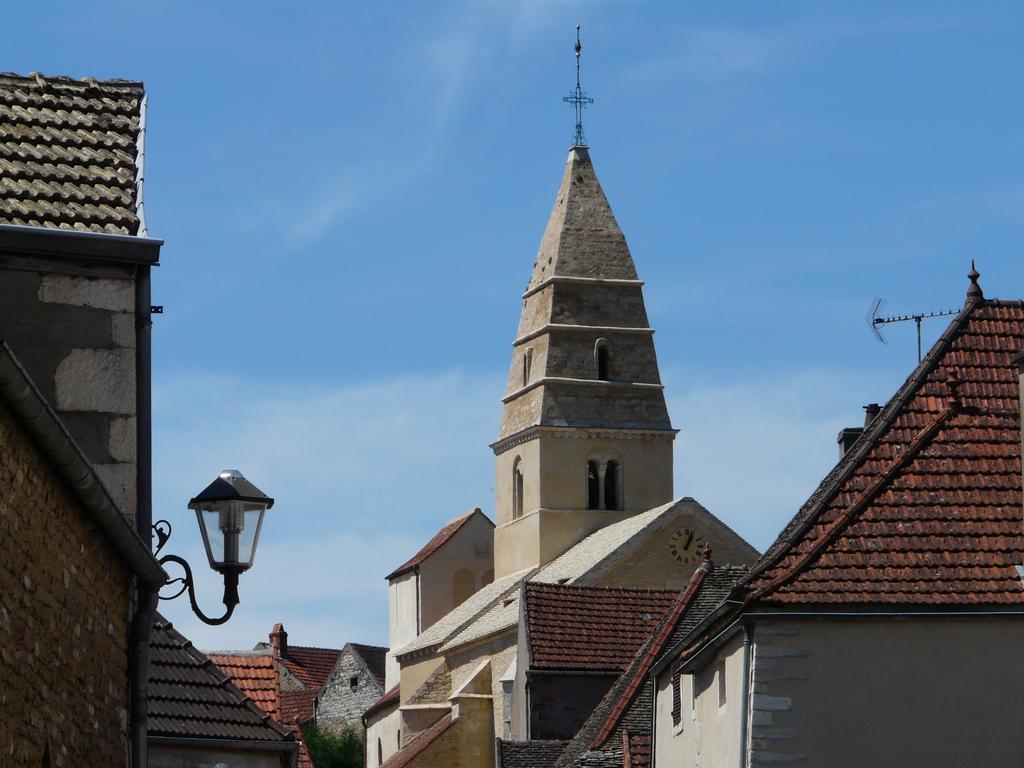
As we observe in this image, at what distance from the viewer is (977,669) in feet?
65.9

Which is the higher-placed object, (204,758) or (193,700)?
(193,700)

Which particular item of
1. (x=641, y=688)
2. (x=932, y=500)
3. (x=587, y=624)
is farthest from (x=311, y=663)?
(x=932, y=500)

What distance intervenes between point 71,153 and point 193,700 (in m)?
4.95

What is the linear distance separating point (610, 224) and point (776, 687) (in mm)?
63730

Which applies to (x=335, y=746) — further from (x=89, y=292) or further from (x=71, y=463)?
(x=71, y=463)

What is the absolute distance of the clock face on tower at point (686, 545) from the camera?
6894 centimetres

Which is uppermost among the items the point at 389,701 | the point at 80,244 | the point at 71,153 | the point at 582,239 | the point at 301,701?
the point at 582,239

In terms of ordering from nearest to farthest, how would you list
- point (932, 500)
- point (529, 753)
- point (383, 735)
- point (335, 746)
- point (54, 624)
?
point (54, 624) < point (932, 500) < point (529, 753) < point (383, 735) < point (335, 746)

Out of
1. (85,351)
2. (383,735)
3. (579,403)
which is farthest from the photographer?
(579,403)

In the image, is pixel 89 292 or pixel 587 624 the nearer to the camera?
pixel 89 292

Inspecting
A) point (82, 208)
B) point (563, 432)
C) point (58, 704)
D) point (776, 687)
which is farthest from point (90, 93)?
point (563, 432)

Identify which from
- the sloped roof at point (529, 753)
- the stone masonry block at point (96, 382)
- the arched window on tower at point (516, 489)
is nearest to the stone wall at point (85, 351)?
the stone masonry block at point (96, 382)

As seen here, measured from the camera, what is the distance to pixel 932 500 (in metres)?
21.1

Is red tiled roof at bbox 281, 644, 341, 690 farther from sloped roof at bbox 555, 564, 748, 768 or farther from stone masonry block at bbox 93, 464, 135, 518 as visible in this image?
stone masonry block at bbox 93, 464, 135, 518
